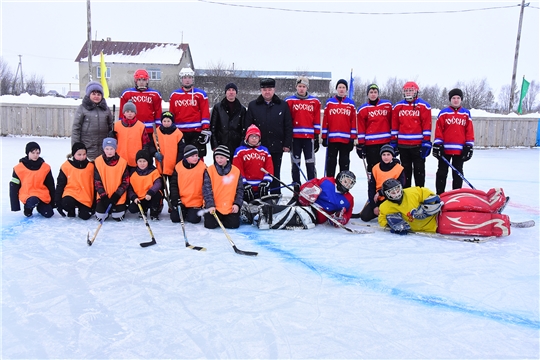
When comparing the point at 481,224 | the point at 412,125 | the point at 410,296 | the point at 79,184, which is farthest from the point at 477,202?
the point at 79,184

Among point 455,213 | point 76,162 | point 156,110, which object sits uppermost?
point 156,110

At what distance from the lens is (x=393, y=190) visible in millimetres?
3660

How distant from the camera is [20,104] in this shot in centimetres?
1232

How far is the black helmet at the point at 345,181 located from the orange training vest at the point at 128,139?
2.04 meters

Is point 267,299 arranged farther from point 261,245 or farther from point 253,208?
point 253,208

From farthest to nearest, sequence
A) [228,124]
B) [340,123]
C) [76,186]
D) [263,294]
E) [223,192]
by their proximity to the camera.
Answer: [340,123] < [228,124] < [76,186] < [223,192] < [263,294]

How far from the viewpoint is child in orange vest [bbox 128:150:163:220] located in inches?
160

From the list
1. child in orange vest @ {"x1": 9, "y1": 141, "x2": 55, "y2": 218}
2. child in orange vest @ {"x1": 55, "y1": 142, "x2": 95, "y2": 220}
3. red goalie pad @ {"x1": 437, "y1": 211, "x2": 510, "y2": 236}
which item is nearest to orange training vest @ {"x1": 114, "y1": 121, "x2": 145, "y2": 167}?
child in orange vest @ {"x1": 55, "y1": 142, "x2": 95, "y2": 220}

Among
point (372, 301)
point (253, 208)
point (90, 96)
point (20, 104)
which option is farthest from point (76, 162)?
point (20, 104)

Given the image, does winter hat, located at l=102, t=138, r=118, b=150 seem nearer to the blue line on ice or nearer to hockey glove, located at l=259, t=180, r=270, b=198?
hockey glove, located at l=259, t=180, r=270, b=198

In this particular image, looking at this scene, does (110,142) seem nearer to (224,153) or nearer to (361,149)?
(224,153)

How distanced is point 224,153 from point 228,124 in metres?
0.78

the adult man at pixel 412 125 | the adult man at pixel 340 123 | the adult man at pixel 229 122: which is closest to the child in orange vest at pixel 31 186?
the adult man at pixel 229 122

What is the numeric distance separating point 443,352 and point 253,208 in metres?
2.35
